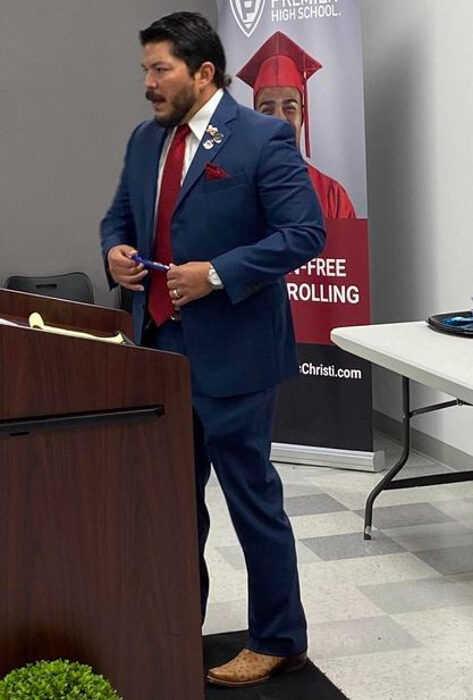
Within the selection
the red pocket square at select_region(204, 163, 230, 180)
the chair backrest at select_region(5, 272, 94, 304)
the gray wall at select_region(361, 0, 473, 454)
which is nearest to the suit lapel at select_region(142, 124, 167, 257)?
the red pocket square at select_region(204, 163, 230, 180)

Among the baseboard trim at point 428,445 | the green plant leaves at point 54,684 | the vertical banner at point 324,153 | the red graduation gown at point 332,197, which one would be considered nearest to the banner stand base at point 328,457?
the vertical banner at point 324,153

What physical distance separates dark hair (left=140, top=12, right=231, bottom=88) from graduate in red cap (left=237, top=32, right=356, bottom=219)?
2.09m

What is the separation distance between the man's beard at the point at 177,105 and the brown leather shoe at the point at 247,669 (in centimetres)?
124

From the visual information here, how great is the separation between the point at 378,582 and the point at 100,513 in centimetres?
166

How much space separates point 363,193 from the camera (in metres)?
4.76

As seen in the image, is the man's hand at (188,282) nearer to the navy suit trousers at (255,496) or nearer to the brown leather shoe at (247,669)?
the navy suit trousers at (255,496)

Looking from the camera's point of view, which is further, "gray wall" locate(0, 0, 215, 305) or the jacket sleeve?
"gray wall" locate(0, 0, 215, 305)

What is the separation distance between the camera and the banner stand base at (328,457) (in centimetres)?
481

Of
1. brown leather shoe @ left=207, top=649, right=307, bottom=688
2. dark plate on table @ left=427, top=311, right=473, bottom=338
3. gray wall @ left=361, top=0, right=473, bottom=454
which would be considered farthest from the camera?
gray wall @ left=361, top=0, right=473, bottom=454

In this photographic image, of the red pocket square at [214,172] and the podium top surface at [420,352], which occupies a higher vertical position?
the red pocket square at [214,172]

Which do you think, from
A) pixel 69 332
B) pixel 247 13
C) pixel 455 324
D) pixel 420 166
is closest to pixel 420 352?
pixel 455 324

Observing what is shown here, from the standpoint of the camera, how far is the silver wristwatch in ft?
8.50

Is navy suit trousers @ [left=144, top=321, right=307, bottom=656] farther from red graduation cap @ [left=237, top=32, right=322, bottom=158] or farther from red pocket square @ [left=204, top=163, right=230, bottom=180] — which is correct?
red graduation cap @ [left=237, top=32, right=322, bottom=158]

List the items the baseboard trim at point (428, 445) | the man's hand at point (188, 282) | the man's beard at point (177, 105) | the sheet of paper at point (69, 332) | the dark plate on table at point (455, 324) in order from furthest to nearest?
1. the baseboard trim at point (428, 445)
2. the dark plate on table at point (455, 324)
3. the man's beard at point (177, 105)
4. the man's hand at point (188, 282)
5. the sheet of paper at point (69, 332)
